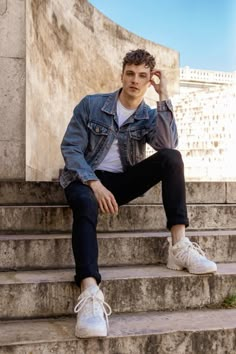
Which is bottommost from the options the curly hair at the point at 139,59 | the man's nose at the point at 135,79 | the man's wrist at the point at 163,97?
the man's wrist at the point at 163,97

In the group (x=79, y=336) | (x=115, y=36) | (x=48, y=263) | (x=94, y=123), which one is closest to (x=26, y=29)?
(x=94, y=123)

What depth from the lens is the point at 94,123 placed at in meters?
3.20

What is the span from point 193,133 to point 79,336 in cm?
1036

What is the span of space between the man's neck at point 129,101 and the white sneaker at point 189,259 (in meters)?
0.98

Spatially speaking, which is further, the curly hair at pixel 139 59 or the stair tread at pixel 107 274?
the curly hair at pixel 139 59

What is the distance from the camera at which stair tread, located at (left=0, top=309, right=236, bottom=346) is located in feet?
7.62

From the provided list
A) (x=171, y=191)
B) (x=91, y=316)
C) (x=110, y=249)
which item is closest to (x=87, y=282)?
(x=91, y=316)

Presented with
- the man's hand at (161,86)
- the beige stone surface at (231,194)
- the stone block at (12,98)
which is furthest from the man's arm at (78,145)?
the stone block at (12,98)

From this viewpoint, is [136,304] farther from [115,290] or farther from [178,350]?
[178,350]

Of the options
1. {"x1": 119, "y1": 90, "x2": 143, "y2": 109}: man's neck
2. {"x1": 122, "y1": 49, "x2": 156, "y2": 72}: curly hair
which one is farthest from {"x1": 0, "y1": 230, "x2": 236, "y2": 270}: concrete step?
{"x1": 122, "y1": 49, "x2": 156, "y2": 72}: curly hair

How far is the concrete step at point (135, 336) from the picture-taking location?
2.27 m

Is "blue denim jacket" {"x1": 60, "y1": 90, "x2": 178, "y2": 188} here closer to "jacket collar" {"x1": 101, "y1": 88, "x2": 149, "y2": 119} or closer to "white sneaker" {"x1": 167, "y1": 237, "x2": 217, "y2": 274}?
"jacket collar" {"x1": 101, "y1": 88, "x2": 149, "y2": 119}

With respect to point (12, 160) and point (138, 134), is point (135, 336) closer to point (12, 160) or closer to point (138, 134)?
point (138, 134)

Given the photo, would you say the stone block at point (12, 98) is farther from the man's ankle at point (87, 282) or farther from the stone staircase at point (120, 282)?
the man's ankle at point (87, 282)
